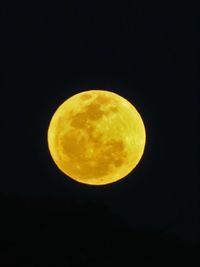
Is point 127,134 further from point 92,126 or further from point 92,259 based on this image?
point 92,259

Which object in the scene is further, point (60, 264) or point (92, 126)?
point (92, 126)

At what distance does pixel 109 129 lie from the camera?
18.0 meters

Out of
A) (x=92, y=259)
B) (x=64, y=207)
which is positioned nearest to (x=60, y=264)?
(x=92, y=259)

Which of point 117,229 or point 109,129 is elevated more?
point 109,129
